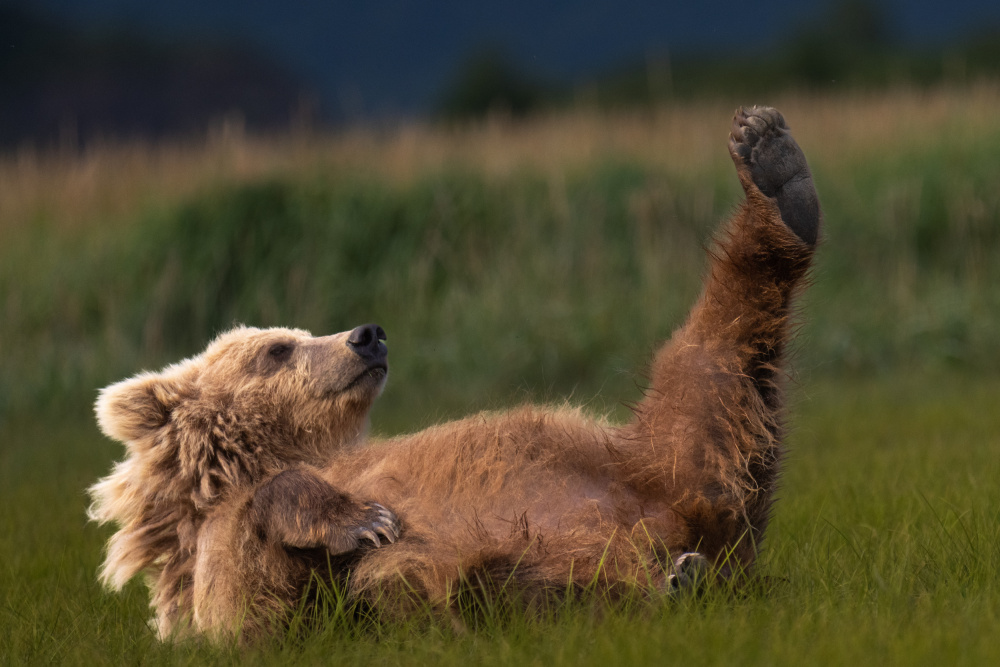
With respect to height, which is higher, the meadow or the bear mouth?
the bear mouth

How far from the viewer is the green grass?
229 cm

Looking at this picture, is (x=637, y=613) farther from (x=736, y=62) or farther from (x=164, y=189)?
(x=736, y=62)

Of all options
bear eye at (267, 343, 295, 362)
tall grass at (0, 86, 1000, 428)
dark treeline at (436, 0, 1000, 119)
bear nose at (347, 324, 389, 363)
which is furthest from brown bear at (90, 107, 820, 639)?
dark treeline at (436, 0, 1000, 119)

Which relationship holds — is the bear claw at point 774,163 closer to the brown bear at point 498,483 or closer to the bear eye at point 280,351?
the brown bear at point 498,483

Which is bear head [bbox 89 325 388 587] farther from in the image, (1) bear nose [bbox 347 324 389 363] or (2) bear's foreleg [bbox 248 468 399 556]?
(2) bear's foreleg [bbox 248 468 399 556]

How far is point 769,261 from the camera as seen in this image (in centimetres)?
297

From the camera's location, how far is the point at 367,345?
3529 mm

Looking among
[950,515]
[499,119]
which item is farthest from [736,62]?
[950,515]

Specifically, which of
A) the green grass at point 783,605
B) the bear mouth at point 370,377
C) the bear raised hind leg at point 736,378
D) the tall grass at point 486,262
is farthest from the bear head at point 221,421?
the tall grass at point 486,262

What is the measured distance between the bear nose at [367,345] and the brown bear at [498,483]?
0.32 meters

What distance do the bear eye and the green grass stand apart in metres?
0.90

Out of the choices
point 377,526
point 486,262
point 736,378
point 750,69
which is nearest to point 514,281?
point 486,262

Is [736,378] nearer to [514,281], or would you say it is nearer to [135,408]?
[135,408]

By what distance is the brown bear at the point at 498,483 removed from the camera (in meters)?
2.63
